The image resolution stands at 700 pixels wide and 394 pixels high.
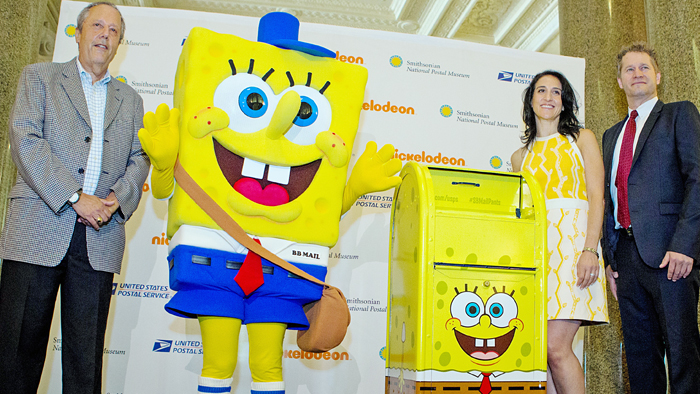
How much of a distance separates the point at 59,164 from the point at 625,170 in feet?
8.49

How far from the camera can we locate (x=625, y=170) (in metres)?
2.73

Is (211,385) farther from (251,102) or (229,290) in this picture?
(251,102)

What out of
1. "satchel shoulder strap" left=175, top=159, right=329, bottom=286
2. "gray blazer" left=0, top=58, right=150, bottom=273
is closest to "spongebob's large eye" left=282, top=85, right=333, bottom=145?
"satchel shoulder strap" left=175, top=159, right=329, bottom=286

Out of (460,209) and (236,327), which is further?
(460,209)

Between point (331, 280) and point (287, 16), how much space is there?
69.3 inches

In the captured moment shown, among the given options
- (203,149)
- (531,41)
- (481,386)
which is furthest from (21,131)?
(531,41)

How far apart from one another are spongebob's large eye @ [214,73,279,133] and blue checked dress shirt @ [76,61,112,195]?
58 centimetres

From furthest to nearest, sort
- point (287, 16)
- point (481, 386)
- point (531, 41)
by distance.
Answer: point (531, 41), point (287, 16), point (481, 386)

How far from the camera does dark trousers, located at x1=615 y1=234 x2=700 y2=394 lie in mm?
2455

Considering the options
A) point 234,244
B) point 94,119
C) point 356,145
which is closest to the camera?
point 234,244

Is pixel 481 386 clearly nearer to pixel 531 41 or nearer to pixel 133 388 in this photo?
pixel 133 388

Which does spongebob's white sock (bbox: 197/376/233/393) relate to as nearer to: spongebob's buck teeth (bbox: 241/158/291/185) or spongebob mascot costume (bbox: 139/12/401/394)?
spongebob mascot costume (bbox: 139/12/401/394)

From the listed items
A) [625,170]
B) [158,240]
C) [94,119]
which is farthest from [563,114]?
[158,240]

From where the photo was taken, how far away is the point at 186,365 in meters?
3.42
